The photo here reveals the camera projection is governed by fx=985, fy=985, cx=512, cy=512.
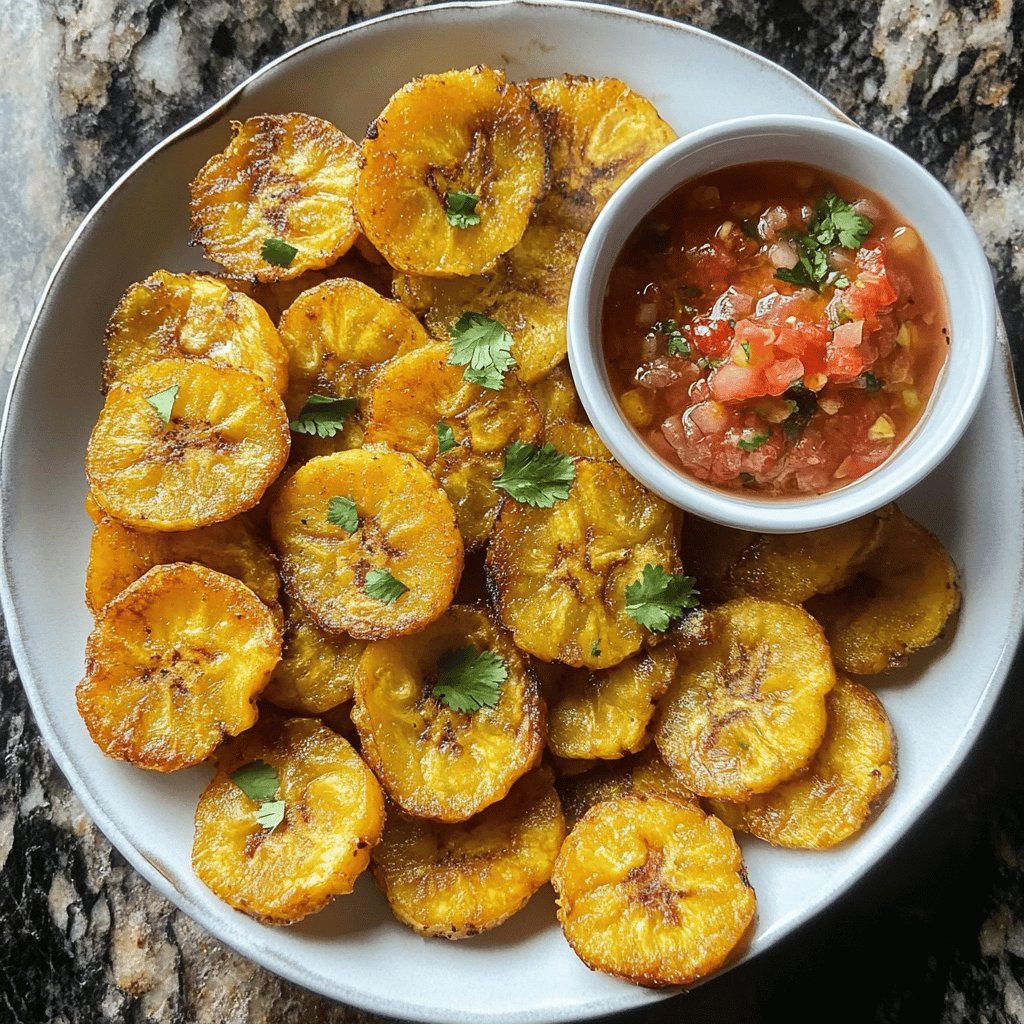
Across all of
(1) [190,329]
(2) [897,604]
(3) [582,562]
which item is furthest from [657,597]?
(1) [190,329]

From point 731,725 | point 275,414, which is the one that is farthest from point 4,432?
point 731,725

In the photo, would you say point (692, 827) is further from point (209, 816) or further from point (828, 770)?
point (209, 816)

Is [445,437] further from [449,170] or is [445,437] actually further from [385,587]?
[449,170]

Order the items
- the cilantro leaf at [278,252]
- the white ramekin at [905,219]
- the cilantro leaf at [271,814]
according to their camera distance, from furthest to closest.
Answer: the cilantro leaf at [278,252]
the cilantro leaf at [271,814]
the white ramekin at [905,219]

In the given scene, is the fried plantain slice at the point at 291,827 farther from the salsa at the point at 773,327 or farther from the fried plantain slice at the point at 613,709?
the salsa at the point at 773,327

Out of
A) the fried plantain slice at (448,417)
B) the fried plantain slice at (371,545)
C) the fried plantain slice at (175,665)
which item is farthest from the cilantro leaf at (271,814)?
the fried plantain slice at (448,417)

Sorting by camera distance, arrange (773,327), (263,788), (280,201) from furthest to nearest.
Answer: (280,201) → (263,788) → (773,327)

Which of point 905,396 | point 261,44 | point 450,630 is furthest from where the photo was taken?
point 261,44
